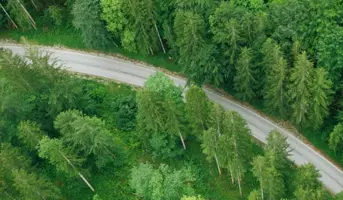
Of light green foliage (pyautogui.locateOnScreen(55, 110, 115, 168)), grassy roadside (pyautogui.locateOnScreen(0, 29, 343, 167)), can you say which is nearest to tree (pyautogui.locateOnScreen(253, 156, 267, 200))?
grassy roadside (pyautogui.locateOnScreen(0, 29, 343, 167))

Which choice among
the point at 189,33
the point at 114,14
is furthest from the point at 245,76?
the point at 114,14

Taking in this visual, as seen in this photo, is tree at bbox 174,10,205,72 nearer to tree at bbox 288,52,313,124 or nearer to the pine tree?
tree at bbox 288,52,313,124

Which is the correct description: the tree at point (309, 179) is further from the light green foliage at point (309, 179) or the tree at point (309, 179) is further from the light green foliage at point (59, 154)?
the light green foliage at point (59, 154)

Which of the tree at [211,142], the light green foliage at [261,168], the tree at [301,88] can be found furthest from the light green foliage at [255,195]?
the tree at [301,88]

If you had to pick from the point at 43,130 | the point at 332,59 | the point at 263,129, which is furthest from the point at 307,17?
the point at 43,130

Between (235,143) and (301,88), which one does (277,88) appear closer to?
(301,88)

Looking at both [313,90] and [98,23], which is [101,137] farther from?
[313,90]
